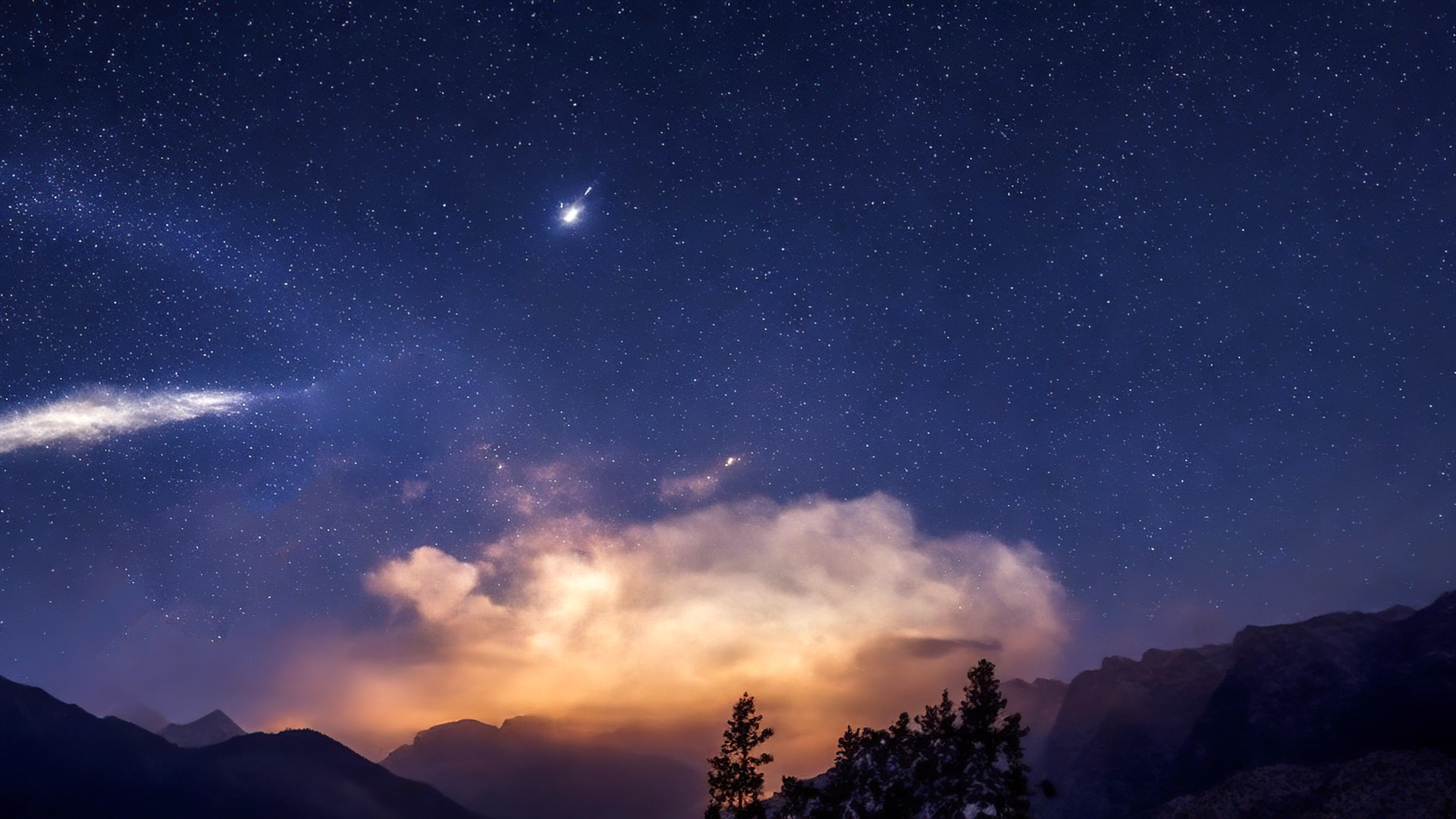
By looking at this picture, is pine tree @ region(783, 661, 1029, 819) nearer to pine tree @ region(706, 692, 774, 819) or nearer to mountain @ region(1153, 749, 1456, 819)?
pine tree @ region(706, 692, 774, 819)

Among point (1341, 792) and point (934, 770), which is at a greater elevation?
point (934, 770)

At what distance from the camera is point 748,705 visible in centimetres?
5944

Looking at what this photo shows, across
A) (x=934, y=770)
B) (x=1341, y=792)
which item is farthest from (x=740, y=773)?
(x=1341, y=792)

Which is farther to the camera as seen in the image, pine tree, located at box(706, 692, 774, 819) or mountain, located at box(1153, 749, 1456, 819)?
mountain, located at box(1153, 749, 1456, 819)

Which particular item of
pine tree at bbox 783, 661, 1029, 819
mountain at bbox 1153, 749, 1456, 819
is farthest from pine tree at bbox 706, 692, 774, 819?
mountain at bbox 1153, 749, 1456, 819

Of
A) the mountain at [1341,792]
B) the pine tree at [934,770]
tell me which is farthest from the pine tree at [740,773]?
the mountain at [1341,792]

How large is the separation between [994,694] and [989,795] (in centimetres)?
935

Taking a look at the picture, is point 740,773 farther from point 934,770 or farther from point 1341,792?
point 1341,792

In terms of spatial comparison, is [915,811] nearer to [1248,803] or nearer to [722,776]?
[722,776]

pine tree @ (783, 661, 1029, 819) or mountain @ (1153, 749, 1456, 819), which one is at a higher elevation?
pine tree @ (783, 661, 1029, 819)

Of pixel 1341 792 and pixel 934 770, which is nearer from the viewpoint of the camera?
pixel 934 770

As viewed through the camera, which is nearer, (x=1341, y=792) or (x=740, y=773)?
(x=740, y=773)

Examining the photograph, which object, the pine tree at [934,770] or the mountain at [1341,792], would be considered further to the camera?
the mountain at [1341,792]

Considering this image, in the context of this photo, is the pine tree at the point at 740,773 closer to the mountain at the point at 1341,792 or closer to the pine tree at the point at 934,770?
the pine tree at the point at 934,770
